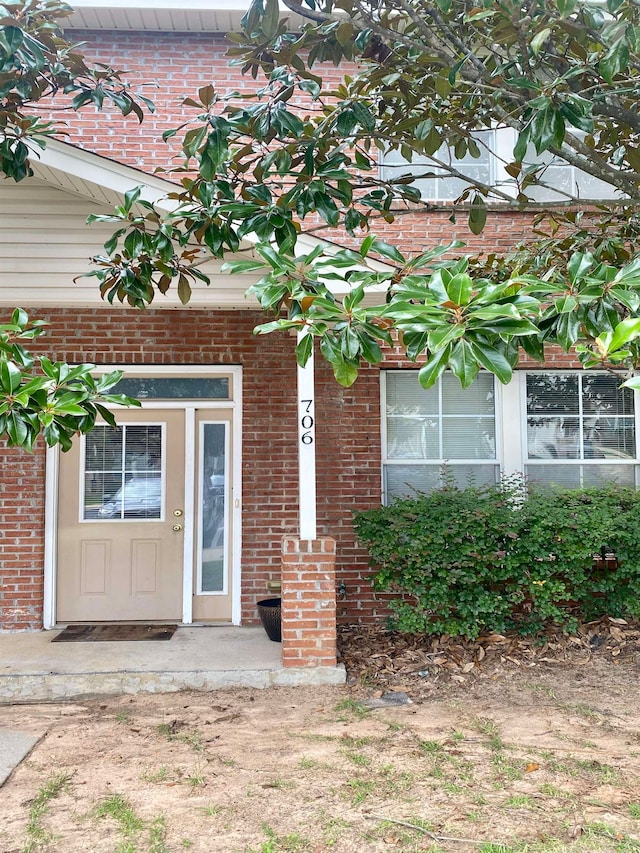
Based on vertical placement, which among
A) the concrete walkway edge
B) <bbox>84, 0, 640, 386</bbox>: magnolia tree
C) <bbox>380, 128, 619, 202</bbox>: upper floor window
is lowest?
the concrete walkway edge

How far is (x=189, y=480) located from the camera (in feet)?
20.5

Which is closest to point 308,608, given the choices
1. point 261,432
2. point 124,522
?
point 261,432

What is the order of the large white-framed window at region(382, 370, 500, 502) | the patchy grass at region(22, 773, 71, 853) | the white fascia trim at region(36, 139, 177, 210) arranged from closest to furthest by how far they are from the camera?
the patchy grass at region(22, 773, 71, 853), the white fascia trim at region(36, 139, 177, 210), the large white-framed window at region(382, 370, 500, 502)

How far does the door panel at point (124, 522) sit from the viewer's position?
6148 mm

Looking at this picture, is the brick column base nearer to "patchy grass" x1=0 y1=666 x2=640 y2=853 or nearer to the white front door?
"patchy grass" x1=0 y1=666 x2=640 y2=853

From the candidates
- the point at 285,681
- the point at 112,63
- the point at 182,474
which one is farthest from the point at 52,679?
the point at 112,63

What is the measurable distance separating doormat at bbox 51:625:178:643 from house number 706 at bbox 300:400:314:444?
2.21m

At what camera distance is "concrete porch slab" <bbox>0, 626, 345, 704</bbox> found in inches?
185

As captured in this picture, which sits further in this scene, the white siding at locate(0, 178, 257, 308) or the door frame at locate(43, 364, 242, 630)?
the door frame at locate(43, 364, 242, 630)

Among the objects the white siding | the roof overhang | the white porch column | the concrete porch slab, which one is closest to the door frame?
the concrete porch slab

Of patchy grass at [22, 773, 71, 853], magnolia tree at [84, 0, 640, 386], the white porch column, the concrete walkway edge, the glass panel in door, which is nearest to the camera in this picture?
magnolia tree at [84, 0, 640, 386]

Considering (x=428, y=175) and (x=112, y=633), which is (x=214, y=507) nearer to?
(x=112, y=633)

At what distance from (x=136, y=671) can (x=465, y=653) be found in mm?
2615

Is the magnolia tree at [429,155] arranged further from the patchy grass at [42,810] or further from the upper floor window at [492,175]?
the patchy grass at [42,810]
